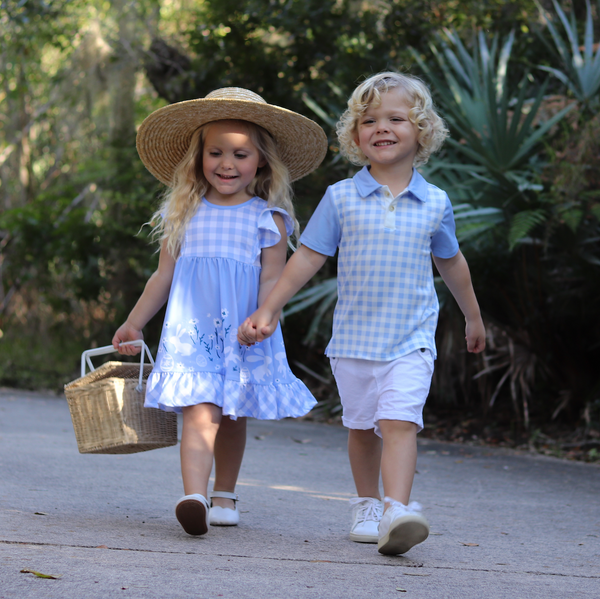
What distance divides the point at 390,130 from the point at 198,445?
1293 millimetres

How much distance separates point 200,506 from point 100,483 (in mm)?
1177

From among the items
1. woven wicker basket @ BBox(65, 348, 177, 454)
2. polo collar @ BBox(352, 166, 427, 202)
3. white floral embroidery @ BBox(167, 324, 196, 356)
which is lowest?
woven wicker basket @ BBox(65, 348, 177, 454)

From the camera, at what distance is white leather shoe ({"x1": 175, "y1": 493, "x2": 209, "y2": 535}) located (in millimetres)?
2521

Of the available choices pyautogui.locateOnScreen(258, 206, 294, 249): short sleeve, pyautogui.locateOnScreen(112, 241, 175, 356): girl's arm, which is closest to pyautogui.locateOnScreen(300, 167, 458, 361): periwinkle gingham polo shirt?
pyautogui.locateOnScreen(258, 206, 294, 249): short sleeve

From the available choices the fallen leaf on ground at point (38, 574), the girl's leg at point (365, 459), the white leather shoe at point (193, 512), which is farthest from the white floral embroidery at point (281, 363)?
the fallen leaf on ground at point (38, 574)

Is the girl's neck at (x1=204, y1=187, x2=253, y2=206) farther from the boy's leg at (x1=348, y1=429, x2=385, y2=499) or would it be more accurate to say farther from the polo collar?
the boy's leg at (x1=348, y1=429, x2=385, y2=499)

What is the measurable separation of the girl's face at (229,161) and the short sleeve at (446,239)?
75cm

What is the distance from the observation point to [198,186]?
10.1ft

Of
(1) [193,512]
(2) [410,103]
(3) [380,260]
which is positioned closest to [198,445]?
(1) [193,512]

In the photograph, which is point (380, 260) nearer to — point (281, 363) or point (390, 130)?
point (390, 130)

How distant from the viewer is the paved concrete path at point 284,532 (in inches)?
82.6

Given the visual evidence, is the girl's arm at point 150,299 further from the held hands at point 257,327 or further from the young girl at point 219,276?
the held hands at point 257,327

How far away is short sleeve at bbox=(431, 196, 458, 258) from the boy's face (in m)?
0.25

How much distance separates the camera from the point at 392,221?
274cm
